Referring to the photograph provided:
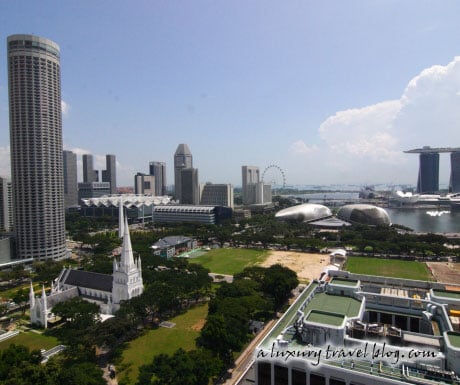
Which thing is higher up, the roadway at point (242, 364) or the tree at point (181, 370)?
the tree at point (181, 370)

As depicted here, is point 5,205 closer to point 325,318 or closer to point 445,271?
point 325,318

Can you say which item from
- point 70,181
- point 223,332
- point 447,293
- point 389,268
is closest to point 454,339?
point 447,293

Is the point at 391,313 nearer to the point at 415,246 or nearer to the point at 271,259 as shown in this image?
the point at 271,259

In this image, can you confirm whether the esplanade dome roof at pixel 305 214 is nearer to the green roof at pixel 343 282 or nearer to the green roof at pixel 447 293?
the green roof at pixel 343 282

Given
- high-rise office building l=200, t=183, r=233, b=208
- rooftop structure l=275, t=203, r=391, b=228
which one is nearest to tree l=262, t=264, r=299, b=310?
rooftop structure l=275, t=203, r=391, b=228

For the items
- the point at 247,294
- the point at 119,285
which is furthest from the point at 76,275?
the point at 247,294

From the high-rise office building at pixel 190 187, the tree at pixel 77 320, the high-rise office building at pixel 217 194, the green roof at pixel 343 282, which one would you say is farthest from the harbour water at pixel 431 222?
Answer: the tree at pixel 77 320
